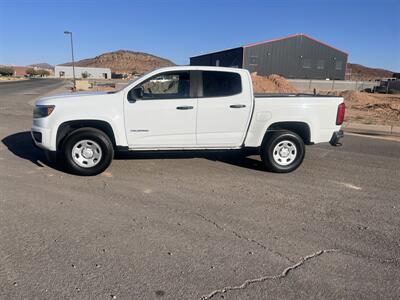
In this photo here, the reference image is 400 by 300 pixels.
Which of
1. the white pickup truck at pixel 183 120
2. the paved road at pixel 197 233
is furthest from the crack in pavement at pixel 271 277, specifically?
the white pickup truck at pixel 183 120

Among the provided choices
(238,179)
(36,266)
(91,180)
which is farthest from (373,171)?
(36,266)

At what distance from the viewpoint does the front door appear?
6441 millimetres

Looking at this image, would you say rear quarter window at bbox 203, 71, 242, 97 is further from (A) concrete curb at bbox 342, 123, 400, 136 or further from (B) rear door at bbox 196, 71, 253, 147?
(A) concrete curb at bbox 342, 123, 400, 136

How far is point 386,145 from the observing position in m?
10.4

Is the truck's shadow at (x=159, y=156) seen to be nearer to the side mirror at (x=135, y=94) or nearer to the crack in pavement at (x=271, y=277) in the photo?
the side mirror at (x=135, y=94)

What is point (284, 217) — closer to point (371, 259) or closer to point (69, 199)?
point (371, 259)

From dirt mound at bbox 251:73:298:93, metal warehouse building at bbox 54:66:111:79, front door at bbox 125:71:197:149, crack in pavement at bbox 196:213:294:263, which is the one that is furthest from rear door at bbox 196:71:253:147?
metal warehouse building at bbox 54:66:111:79

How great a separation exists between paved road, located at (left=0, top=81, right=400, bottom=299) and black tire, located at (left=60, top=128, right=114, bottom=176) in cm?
20

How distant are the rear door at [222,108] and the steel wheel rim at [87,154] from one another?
5.74 feet

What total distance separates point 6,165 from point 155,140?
2843mm

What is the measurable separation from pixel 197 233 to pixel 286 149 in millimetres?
3288

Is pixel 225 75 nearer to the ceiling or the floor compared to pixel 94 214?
nearer to the ceiling

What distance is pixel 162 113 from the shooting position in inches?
256

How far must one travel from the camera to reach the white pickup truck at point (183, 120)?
20.8 ft
